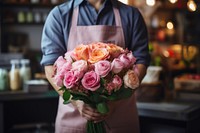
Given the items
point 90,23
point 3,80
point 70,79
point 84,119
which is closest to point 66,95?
point 70,79

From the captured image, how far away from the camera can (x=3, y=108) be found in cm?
257

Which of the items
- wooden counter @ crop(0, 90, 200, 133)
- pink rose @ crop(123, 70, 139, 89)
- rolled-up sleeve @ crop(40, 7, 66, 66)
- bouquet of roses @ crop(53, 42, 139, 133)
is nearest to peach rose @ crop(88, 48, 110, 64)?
bouquet of roses @ crop(53, 42, 139, 133)

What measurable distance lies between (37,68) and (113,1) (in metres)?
4.19

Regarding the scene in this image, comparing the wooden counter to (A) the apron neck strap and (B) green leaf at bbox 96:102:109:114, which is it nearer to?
(A) the apron neck strap

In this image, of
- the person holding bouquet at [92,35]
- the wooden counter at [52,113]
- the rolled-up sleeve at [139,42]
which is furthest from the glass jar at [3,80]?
the rolled-up sleeve at [139,42]

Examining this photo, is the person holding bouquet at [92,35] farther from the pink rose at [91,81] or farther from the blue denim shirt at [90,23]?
the pink rose at [91,81]

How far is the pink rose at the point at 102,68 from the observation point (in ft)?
4.22

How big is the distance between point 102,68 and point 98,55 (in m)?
0.07

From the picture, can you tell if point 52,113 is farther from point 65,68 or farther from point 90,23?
point 65,68

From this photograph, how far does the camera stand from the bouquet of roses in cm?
129

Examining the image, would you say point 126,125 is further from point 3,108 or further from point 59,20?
point 3,108

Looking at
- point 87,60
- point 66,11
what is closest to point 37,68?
point 66,11

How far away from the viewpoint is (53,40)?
1734 millimetres

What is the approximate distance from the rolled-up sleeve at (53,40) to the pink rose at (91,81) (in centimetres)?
46
